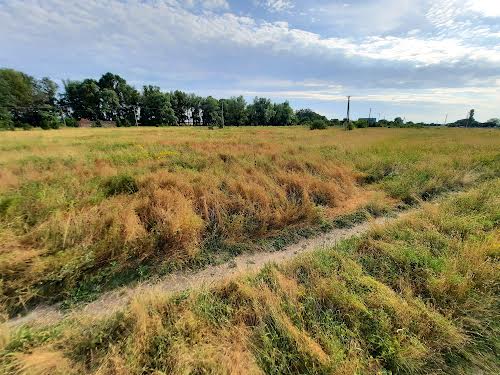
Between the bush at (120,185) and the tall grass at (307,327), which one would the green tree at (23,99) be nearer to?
the bush at (120,185)

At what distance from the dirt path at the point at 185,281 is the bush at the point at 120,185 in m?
3.30

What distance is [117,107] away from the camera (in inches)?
2344

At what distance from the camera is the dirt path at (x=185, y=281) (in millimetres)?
3092

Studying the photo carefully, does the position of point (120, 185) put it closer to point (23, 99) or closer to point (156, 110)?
point (156, 110)

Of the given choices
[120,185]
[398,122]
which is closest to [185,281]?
[120,185]

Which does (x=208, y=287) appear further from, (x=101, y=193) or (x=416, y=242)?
(x=101, y=193)

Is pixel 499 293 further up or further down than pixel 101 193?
further down

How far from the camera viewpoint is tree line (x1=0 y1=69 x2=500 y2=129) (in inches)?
1784

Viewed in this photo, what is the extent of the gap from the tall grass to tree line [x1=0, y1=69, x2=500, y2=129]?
157 feet

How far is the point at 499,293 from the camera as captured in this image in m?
3.17

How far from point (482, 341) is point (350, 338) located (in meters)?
1.47

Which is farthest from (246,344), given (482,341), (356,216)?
(356,216)

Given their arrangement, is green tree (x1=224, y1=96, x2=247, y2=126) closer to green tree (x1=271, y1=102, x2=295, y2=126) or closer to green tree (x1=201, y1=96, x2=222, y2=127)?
green tree (x1=201, y1=96, x2=222, y2=127)

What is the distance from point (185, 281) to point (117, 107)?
224ft
